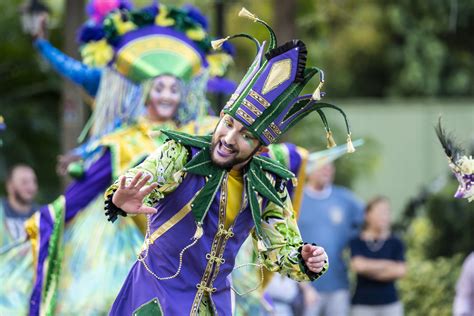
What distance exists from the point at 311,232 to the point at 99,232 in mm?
2135

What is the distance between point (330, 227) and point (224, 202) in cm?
411

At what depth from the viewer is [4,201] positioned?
961cm

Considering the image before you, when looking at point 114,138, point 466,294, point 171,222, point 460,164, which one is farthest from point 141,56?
point 460,164

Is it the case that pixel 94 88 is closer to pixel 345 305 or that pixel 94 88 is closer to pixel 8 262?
pixel 8 262

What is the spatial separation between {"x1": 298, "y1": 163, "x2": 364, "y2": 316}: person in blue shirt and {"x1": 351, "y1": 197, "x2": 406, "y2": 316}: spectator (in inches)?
A: 7.2

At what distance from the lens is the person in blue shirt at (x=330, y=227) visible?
930cm

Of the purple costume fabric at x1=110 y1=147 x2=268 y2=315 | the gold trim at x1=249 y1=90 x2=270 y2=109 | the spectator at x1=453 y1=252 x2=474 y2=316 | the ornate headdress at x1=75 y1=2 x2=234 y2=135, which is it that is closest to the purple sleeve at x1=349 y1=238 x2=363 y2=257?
the spectator at x1=453 y1=252 x2=474 y2=316

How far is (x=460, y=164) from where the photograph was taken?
5652 mm

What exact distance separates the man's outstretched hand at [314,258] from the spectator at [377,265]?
3676 mm

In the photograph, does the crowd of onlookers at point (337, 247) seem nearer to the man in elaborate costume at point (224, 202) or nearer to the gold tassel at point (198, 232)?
the man in elaborate costume at point (224, 202)

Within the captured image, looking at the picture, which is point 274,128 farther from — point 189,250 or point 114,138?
point 114,138

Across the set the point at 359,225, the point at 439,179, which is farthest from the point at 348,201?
the point at 439,179

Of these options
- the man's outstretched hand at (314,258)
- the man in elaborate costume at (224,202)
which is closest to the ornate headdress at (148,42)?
the man in elaborate costume at (224,202)

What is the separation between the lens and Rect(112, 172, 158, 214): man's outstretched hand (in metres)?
5.09
